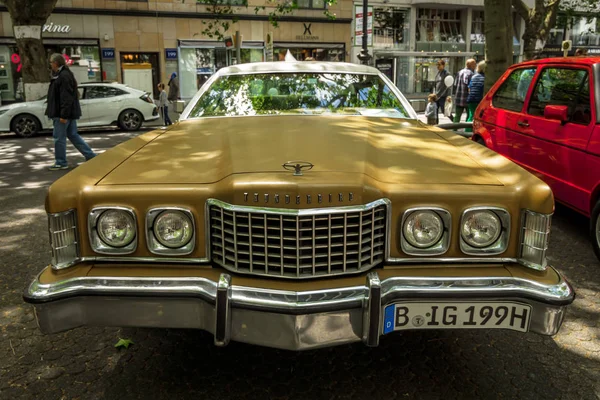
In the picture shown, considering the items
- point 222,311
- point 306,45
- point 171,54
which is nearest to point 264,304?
point 222,311

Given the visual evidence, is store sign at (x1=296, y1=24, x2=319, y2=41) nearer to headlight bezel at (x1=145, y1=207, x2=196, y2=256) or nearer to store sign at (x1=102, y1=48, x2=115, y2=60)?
store sign at (x1=102, y1=48, x2=115, y2=60)

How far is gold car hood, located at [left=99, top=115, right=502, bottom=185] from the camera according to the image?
8.46ft

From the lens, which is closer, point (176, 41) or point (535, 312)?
point (535, 312)

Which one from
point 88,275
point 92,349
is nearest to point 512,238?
point 88,275

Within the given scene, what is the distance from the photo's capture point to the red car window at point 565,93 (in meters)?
5.05

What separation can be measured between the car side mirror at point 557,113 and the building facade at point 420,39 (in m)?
26.6

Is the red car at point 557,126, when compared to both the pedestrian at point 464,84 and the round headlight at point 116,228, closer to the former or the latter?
the round headlight at point 116,228

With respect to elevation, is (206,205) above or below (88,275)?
above

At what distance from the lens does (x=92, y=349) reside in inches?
126

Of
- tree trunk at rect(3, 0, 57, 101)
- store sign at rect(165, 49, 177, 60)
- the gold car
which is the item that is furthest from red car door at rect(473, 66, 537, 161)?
store sign at rect(165, 49, 177, 60)

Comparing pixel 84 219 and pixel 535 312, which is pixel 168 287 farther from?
pixel 535 312

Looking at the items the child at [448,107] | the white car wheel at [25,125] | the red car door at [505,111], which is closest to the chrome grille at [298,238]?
the red car door at [505,111]

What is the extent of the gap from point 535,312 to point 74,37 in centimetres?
2554

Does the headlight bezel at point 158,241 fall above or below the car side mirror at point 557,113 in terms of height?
below
